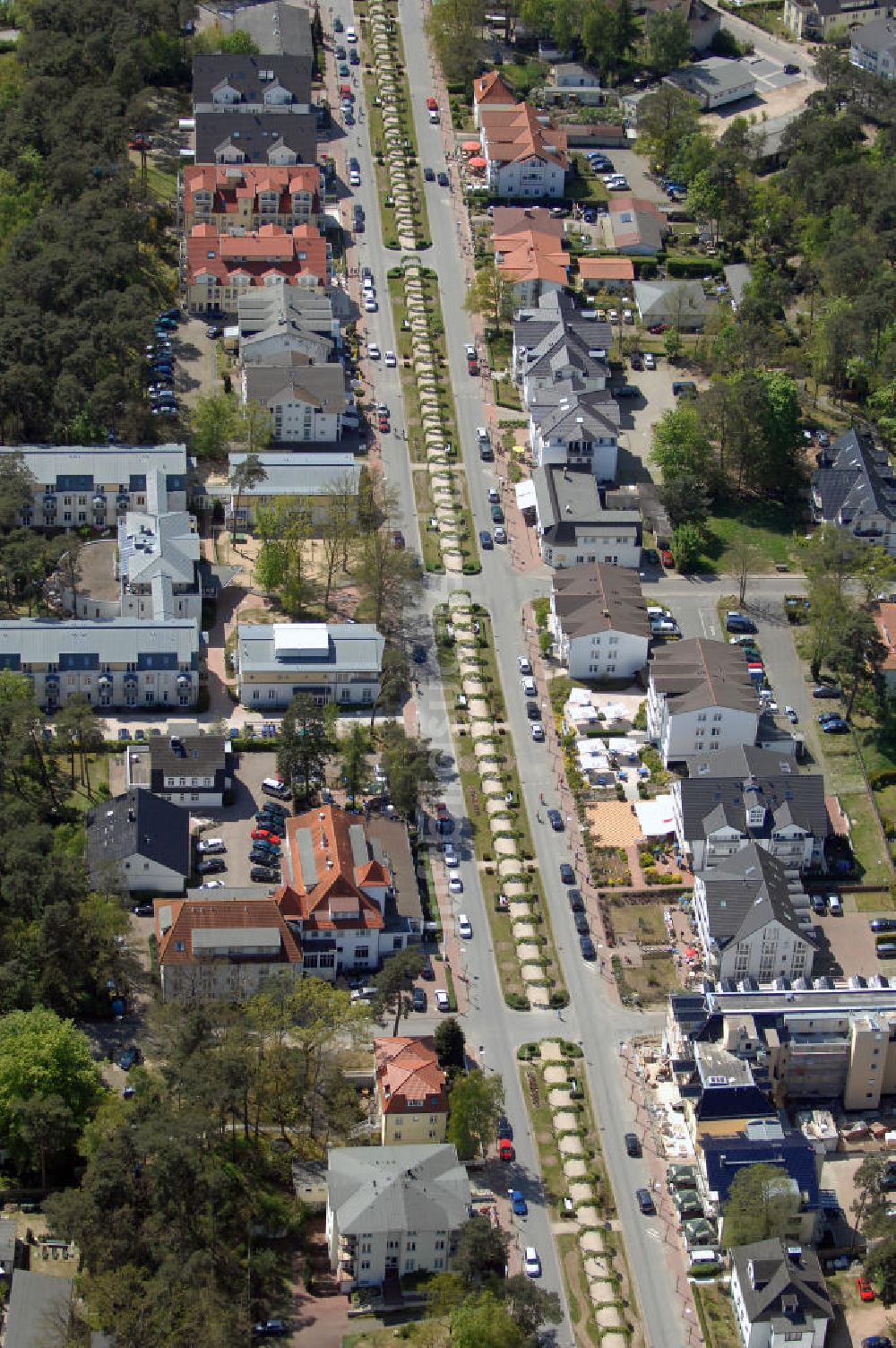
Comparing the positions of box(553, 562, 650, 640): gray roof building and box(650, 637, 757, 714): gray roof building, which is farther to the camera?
box(553, 562, 650, 640): gray roof building

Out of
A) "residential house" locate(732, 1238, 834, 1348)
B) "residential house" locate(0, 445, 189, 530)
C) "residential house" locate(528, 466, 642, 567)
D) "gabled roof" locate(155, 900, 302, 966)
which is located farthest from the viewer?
"residential house" locate(0, 445, 189, 530)

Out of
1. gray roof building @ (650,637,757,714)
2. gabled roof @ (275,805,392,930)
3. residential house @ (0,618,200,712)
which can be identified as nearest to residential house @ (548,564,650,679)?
gray roof building @ (650,637,757,714)

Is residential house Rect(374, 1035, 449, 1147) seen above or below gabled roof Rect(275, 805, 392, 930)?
below

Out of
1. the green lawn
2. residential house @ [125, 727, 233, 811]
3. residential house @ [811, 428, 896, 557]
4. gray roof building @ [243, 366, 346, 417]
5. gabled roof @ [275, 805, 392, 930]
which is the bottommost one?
gabled roof @ [275, 805, 392, 930]

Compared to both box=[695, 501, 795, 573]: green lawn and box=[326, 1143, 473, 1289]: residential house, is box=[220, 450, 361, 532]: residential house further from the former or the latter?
box=[326, 1143, 473, 1289]: residential house

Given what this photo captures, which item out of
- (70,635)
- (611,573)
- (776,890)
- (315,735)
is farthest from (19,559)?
(776,890)
